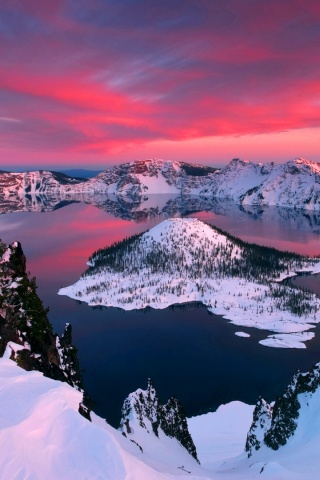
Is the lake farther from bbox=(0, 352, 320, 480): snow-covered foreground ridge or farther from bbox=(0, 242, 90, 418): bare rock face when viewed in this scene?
bbox=(0, 242, 90, 418): bare rock face

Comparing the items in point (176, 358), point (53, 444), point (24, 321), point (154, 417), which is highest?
point (53, 444)

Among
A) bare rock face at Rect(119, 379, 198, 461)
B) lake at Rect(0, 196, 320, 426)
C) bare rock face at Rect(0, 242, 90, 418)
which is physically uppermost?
bare rock face at Rect(0, 242, 90, 418)

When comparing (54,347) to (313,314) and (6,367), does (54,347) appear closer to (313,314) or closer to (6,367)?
(6,367)

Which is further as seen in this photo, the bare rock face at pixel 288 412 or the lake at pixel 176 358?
the lake at pixel 176 358

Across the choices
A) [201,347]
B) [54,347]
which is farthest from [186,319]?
[54,347]

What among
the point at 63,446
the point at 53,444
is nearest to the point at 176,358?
the point at 63,446

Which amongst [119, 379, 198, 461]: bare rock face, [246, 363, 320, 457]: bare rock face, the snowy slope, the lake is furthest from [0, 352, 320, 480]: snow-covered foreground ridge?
the lake

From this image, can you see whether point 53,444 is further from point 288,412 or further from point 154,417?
point 154,417

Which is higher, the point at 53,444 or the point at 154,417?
the point at 53,444

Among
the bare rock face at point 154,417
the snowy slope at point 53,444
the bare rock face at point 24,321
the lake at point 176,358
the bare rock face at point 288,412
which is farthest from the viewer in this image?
the lake at point 176,358

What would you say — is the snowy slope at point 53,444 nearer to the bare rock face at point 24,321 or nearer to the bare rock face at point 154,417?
the bare rock face at point 24,321

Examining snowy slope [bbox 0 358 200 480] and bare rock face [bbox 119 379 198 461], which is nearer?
snowy slope [bbox 0 358 200 480]

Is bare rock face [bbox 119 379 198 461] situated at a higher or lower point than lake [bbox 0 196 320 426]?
higher

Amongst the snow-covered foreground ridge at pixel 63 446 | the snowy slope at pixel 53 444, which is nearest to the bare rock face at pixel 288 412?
the snow-covered foreground ridge at pixel 63 446
